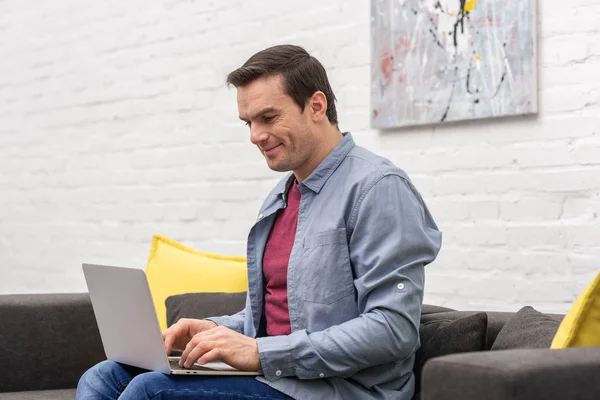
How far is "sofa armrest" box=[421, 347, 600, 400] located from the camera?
53.3 inches

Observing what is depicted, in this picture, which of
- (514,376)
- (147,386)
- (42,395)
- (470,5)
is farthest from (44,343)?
(514,376)

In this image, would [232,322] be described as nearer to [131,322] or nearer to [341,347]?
[131,322]

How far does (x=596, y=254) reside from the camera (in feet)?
8.21

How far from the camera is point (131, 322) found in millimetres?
1951

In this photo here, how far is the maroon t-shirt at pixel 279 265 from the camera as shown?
6.98 ft

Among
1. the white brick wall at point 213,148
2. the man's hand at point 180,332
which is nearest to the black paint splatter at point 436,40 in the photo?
the white brick wall at point 213,148

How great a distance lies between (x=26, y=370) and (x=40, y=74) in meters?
2.01

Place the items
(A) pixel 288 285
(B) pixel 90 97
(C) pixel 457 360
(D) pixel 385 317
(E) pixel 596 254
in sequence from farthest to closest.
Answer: (B) pixel 90 97
(E) pixel 596 254
(A) pixel 288 285
(D) pixel 385 317
(C) pixel 457 360

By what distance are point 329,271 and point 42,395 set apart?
3.67ft

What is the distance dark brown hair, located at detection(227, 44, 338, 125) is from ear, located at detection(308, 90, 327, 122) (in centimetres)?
1

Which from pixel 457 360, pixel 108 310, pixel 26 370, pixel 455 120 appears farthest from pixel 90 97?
pixel 457 360

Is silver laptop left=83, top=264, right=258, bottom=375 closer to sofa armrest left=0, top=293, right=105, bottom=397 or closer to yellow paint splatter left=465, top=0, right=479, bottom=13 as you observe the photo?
sofa armrest left=0, top=293, right=105, bottom=397

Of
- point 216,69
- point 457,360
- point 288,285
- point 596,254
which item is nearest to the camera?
point 457,360

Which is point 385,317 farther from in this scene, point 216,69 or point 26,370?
point 216,69
